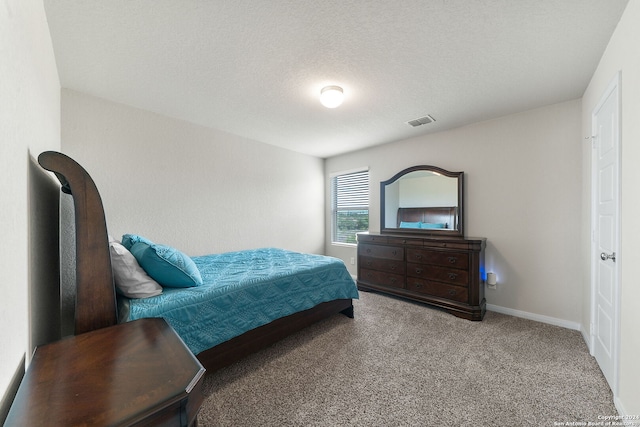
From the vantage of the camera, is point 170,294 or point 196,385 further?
point 170,294

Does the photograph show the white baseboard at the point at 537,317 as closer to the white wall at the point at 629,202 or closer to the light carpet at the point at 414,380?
the light carpet at the point at 414,380

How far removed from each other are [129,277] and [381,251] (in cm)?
294

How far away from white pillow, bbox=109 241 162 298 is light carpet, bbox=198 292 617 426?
0.79m

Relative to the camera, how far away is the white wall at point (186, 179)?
2566 millimetres

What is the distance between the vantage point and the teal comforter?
1.64 meters

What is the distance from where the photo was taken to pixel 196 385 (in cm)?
76

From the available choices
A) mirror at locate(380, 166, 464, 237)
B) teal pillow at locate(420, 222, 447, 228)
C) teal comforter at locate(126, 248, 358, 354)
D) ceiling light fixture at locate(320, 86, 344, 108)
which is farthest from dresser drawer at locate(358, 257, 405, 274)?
ceiling light fixture at locate(320, 86, 344, 108)

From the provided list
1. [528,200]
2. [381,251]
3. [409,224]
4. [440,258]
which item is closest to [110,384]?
[440,258]

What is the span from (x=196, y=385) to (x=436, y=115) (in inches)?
130

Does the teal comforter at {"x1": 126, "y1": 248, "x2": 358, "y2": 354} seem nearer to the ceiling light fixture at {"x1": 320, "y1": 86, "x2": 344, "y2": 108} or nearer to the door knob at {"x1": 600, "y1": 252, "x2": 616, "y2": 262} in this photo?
the ceiling light fixture at {"x1": 320, "y1": 86, "x2": 344, "y2": 108}

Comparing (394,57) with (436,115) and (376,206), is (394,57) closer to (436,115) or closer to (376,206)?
(436,115)

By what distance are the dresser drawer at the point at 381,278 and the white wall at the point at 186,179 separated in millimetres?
1297

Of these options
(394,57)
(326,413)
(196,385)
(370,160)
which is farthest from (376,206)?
(196,385)

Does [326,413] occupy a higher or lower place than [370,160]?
lower
